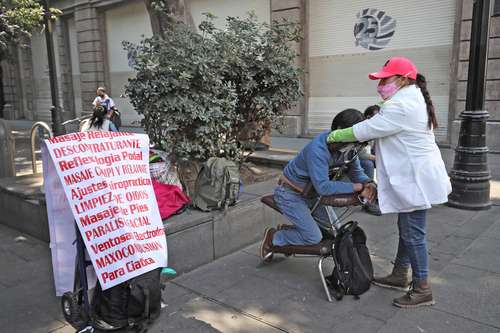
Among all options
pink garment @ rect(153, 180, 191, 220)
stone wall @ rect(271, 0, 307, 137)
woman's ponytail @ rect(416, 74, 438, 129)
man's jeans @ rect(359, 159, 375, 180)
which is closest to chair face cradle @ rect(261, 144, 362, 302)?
woman's ponytail @ rect(416, 74, 438, 129)

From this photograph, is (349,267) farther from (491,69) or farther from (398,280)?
(491,69)

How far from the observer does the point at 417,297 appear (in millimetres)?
3283

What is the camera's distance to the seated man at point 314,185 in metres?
3.33

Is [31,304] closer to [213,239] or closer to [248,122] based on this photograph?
[213,239]

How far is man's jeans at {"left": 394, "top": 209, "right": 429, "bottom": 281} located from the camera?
3.24m

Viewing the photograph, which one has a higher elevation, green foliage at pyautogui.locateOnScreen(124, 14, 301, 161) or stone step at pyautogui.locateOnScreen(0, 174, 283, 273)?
green foliage at pyautogui.locateOnScreen(124, 14, 301, 161)

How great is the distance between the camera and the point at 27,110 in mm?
23516

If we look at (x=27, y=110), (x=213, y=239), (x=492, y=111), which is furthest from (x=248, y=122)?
(x=27, y=110)

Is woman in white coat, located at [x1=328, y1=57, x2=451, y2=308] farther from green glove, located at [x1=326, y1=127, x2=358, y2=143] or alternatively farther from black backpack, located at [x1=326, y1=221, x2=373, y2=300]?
black backpack, located at [x1=326, y1=221, x2=373, y2=300]

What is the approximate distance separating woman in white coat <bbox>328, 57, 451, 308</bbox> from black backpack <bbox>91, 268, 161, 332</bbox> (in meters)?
1.66

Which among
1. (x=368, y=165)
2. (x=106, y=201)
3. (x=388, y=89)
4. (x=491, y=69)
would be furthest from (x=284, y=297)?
(x=491, y=69)

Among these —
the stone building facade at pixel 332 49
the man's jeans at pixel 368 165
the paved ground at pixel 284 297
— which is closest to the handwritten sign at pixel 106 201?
the paved ground at pixel 284 297

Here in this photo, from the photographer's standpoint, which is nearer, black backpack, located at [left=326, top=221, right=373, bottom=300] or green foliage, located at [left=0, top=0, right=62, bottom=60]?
black backpack, located at [left=326, top=221, right=373, bottom=300]

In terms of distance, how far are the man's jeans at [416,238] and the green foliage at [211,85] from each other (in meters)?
2.38
